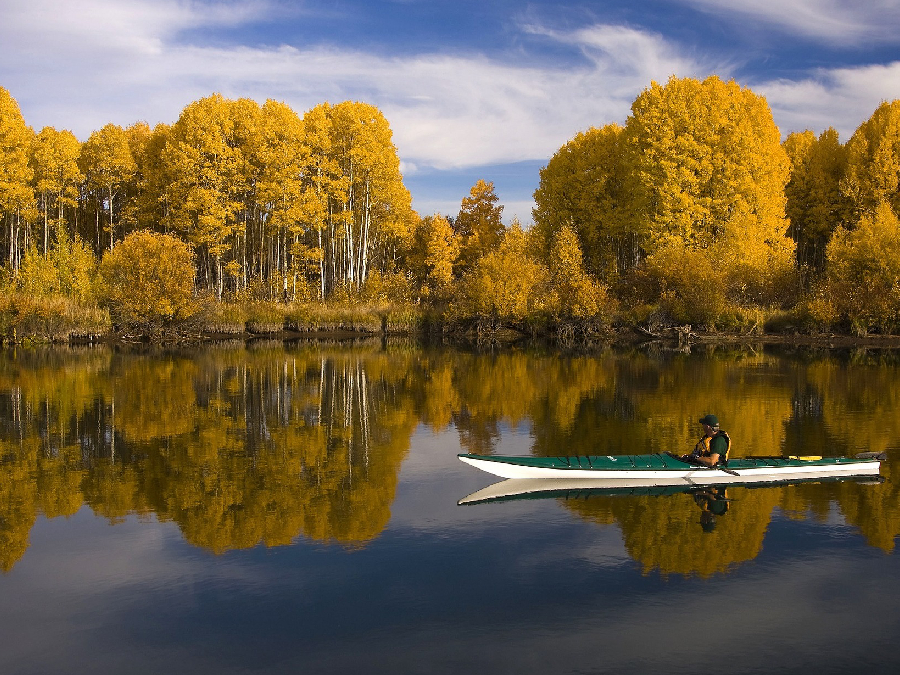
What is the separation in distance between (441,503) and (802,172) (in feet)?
188

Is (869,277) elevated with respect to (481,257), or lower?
lower

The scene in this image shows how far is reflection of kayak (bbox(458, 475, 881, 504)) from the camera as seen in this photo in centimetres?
1485

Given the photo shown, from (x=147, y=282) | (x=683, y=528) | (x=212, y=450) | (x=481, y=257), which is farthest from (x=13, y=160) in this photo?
(x=683, y=528)

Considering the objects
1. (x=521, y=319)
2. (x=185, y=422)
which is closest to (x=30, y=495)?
(x=185, y=422)

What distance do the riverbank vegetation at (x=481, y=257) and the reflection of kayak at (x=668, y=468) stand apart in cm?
3070

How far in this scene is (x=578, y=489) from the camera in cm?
1516

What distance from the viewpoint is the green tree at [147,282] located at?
43906 mm

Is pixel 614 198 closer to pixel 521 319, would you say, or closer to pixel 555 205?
pixel 555 205

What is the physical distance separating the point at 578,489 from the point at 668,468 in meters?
1.75

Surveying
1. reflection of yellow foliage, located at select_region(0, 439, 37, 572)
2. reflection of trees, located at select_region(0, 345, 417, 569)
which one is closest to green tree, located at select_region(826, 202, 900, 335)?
reflection of trees, located at select_region(0, 345, 417, 569)

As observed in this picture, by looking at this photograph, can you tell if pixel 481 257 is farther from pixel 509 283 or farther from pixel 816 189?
pixel 816 189

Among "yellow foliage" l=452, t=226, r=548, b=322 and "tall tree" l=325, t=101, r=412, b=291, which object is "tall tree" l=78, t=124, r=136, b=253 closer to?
"tall tree" l=325, t=101, r=412, b=291

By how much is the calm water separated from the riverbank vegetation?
22107 mm

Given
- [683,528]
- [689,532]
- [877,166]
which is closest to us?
[689,532]
